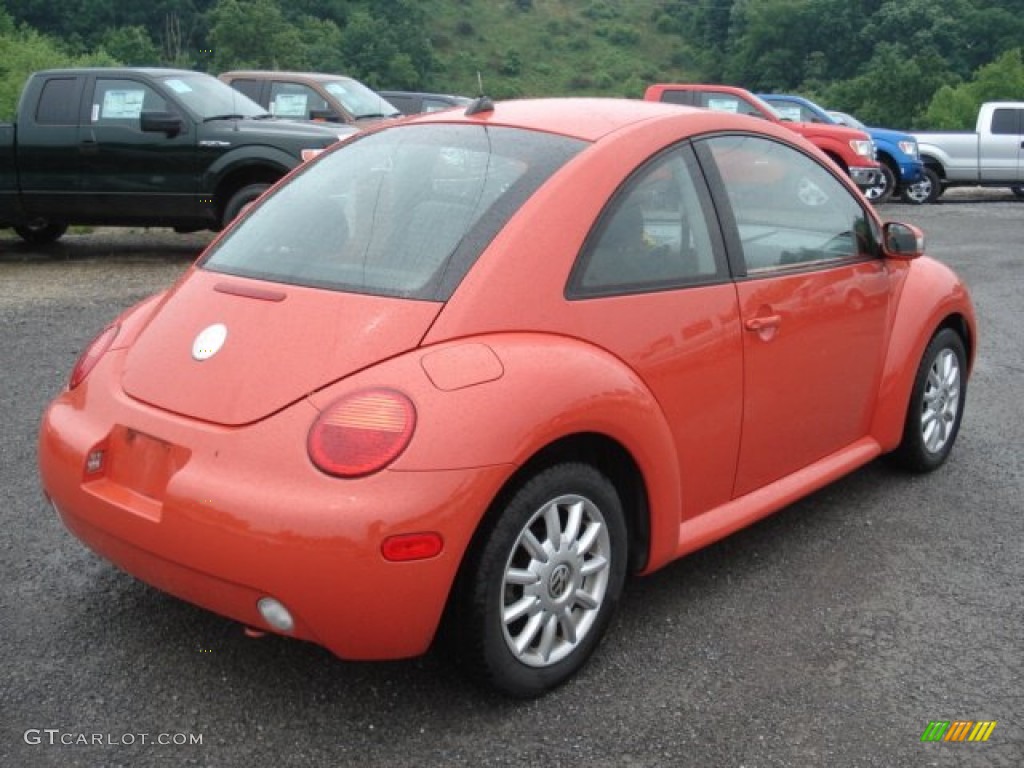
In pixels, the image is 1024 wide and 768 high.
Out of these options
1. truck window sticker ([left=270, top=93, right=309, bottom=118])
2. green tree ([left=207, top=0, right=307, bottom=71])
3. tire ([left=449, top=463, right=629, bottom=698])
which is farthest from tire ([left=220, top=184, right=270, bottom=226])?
green tree ([left=207, top=0, right=307, bottom=71])

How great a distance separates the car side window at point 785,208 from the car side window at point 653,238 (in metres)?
0.16

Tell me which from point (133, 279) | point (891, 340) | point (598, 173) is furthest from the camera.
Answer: point (133, 279)

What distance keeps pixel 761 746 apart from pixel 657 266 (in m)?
1.41

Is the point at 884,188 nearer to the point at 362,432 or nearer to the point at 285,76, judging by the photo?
the point at 285,76

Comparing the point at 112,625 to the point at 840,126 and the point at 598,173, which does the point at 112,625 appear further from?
the point at 840,126

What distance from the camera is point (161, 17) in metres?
67.3

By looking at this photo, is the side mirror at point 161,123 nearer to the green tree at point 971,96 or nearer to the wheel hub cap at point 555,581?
the wheel hub cap at point 555,581

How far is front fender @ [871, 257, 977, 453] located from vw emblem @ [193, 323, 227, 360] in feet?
8.49

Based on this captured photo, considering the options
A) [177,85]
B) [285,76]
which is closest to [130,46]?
[285,76]

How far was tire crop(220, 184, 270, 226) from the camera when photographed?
10.6m

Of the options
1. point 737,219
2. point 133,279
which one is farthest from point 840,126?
point 737,219

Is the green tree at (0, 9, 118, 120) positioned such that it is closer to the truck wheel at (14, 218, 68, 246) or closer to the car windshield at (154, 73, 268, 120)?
the truck wheel at (14, 218, 68, 246)

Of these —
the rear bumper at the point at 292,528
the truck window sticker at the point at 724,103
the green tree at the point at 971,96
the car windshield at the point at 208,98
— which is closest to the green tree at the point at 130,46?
the green tree at the point at 971,96

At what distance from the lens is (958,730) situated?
2.98m
